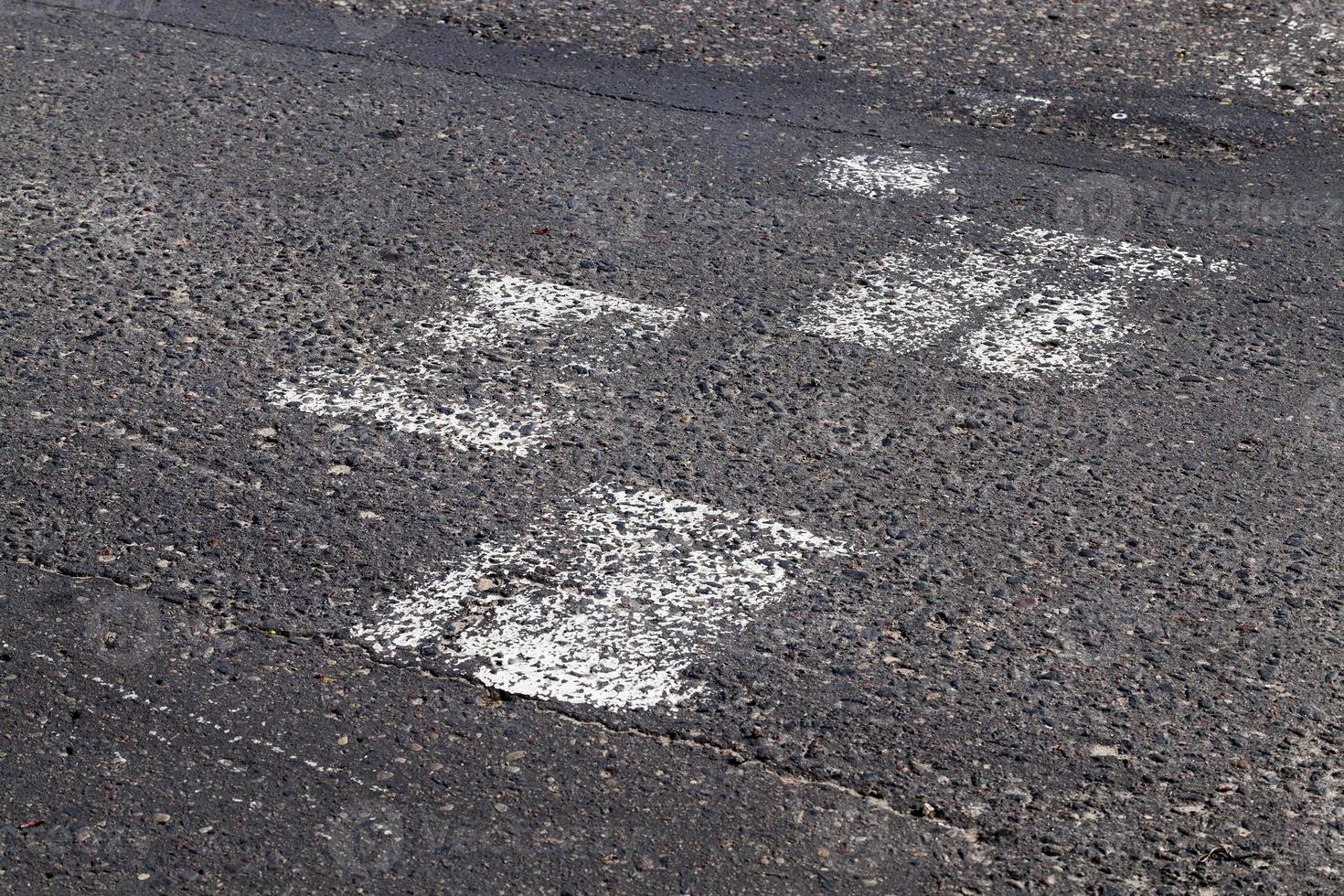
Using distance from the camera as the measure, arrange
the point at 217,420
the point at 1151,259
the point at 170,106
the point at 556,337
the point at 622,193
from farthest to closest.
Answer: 1. the point at 170,106
2. the point at 622,193
3. the point at 1151,259
4. the point at 556,337
5. the point at 217,420

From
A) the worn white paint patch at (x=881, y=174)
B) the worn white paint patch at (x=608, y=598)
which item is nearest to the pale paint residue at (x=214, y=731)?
the worn white paint patch at (x=608, y=598)

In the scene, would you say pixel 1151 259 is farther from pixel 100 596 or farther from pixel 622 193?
pixel 100 596

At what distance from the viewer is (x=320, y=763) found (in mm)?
3105

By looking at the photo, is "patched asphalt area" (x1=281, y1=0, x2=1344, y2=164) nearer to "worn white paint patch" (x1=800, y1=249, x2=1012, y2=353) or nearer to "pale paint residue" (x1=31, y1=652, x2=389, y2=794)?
"worn white paint patch" (x1=800, y1=249, x2=1012, y2=353)

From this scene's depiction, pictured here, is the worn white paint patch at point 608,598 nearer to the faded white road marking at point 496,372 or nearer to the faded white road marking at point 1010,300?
the faded white road marking at point 496,372

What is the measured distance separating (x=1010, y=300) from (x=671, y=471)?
1427mm

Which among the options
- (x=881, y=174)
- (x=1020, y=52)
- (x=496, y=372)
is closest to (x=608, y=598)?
(x=496, y=372)

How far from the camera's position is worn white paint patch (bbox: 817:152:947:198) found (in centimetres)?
550

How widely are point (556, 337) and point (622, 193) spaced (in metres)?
1.05

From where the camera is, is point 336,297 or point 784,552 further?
point 336,297

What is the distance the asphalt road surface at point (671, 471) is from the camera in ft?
9.84

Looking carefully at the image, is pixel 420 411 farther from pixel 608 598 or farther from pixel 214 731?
pixel 214 731

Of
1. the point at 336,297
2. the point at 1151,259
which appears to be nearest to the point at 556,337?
the point at 336,297

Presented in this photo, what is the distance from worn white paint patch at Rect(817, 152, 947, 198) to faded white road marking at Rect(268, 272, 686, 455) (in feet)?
3.64
